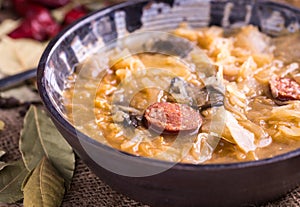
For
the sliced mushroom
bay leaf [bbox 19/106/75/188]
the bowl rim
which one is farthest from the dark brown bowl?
the sliced mushroom

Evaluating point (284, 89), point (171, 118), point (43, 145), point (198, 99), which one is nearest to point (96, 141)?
point (171, 118)

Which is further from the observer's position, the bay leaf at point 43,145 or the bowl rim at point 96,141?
the bay leaf at point 43,145

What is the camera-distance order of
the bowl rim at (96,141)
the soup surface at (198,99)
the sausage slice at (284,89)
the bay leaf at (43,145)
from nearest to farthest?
the bowl rim at (96,141), the soup surface at (198,99), the sausage slice at (284,89), the bay leaf at (43,145)

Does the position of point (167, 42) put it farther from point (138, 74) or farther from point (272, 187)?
point (272, 187)

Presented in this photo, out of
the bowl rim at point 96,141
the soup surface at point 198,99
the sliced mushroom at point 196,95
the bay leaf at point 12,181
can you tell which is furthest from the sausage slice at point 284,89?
the bay leaf at point 12,181

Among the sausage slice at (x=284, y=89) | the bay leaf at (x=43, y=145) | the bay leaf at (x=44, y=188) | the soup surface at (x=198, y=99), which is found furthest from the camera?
the bay leaf at (x=43, y=145)

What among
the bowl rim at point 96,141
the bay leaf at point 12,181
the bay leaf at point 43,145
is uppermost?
the bowl rim at point 96,141

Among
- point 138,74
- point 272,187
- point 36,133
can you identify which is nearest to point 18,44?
point 36,133

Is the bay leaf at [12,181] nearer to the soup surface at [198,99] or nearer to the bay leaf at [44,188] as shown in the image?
the bay leaf at [44,188]

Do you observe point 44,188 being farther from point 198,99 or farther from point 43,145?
point 198,99
